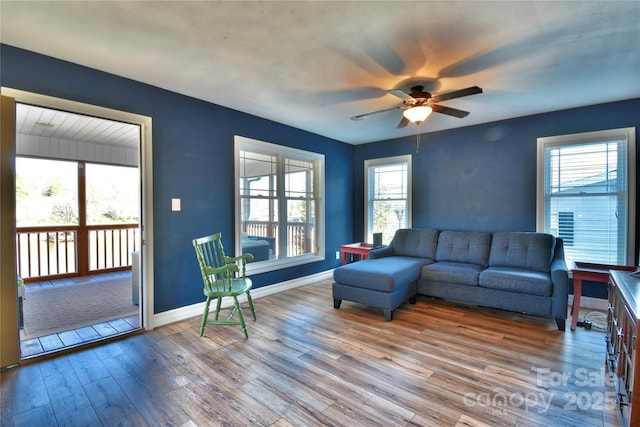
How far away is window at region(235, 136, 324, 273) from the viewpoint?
4047mm

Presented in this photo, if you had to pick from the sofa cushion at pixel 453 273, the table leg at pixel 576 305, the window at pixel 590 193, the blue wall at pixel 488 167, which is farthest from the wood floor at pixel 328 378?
the blue wall at pixel 488 167

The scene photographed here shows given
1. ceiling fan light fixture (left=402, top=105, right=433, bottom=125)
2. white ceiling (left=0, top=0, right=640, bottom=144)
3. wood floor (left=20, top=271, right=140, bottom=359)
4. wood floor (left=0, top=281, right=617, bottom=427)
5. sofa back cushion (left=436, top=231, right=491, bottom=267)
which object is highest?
white ceiling (left=0, top=0, right=640, bottom=144)

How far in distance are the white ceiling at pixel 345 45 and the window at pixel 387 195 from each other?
1968 millimetres

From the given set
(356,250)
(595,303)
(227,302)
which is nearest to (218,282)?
(227,302)

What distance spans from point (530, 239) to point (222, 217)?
12.5ft

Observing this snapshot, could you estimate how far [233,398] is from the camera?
6.35 ft

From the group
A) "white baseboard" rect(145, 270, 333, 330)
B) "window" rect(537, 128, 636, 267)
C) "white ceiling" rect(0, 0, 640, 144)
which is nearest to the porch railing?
"white baseboard" rect(145, 270, 333, 330)

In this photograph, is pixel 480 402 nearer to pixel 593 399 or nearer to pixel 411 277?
pixel 593 399

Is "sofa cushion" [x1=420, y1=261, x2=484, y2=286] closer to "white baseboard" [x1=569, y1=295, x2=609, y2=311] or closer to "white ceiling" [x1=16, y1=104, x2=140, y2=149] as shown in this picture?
"white baseboard" [x1=569, y1=295, x2=609, y2=311]

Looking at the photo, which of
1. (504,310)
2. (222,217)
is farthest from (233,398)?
(504,310)

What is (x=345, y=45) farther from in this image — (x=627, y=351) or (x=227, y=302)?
(x=227, y=302)

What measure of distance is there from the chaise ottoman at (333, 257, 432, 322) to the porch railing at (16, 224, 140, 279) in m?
3.19

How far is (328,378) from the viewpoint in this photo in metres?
2.15

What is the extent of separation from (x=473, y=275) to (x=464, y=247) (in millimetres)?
703
